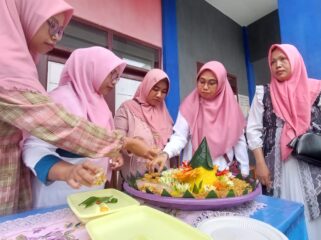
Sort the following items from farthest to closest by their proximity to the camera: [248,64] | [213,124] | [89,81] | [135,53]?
[248,64] → [135,53] → [213,124] → [89,81]

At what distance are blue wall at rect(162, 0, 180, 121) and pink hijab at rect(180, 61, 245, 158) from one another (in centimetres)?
141

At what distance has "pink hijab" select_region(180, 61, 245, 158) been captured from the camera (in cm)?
140

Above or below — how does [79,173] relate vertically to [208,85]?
below

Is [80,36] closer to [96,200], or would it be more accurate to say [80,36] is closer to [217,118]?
[217,118]

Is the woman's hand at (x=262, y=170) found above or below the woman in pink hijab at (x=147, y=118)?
below

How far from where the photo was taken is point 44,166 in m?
0.71

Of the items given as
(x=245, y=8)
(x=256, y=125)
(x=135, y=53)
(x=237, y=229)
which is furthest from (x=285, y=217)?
(x=245, y=8)

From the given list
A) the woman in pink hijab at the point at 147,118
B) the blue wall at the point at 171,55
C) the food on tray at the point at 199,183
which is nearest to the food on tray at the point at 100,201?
the food on tray at the point at 199,183

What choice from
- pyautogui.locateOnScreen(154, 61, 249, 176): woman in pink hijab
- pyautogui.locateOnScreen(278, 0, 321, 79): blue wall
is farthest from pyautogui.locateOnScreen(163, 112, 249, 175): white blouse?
pyautogui.locateOnScreen(278, 0, 321, 79): blue wall

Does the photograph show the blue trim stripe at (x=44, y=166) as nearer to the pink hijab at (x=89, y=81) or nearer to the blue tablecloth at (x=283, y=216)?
the blue tablecloth at (x=283, y=216)

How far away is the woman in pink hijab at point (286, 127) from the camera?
117 cm

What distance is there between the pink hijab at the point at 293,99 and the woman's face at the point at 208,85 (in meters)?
0.34

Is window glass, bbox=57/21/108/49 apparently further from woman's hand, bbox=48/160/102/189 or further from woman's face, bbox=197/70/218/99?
woman's hand, bbox=48/160/102/189

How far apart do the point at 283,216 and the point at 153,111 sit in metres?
1.19
